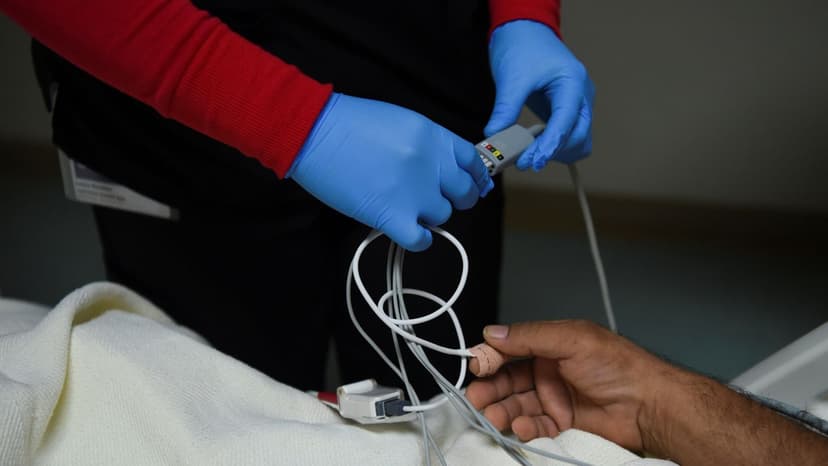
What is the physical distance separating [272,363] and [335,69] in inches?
17.5

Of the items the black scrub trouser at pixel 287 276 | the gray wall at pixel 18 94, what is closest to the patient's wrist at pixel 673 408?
the black scrub trouser at pixel 287 276

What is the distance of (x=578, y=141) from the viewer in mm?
882

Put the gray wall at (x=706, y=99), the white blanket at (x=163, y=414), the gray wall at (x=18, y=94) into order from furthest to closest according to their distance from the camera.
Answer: the gray wall at (x=18, y=94)
the gray wall at (x=706, y=99)
the white blanket at (x=163, y=414)

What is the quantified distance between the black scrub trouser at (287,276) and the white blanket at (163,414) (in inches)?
6.8

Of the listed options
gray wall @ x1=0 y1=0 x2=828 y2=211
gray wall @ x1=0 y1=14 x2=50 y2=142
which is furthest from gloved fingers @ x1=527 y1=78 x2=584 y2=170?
gray wall @ x1=0 y1=14 x2=50 y2=142

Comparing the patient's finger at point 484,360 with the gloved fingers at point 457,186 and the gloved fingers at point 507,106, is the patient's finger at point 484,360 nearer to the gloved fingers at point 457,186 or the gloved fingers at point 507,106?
the gloved fingers at point 457,186

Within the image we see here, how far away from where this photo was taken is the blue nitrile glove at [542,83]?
84 cm

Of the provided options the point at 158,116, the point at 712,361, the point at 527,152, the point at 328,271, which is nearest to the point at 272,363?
the point at 328,271

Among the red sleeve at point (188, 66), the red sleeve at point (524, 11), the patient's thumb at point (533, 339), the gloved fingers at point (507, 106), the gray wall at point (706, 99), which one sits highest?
the gray wall at point (706, 99)

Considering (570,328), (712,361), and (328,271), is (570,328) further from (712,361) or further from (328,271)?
(712,361)

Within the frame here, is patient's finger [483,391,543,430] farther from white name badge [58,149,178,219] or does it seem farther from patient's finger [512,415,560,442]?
white name badge [58,149,178,219]

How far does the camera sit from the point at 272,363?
0.99 m

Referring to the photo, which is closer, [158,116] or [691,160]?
[158,116]

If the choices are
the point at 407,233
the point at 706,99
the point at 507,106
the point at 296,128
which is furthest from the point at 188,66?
the point at 706,99
